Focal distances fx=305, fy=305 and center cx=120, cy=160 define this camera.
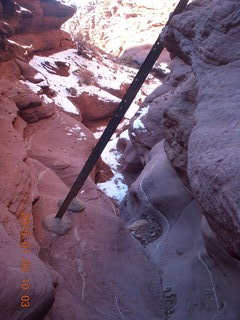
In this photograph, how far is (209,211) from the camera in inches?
92.8

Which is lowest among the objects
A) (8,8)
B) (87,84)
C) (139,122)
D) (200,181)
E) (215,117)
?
(87,84)

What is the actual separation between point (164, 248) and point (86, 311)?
6.77 feet

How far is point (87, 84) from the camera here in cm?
1486

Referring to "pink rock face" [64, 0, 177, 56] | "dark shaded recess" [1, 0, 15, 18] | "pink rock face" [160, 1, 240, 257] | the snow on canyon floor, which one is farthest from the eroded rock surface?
"pink rock face" [64, 0, 177, 56]

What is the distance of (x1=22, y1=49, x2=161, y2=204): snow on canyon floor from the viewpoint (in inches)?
370

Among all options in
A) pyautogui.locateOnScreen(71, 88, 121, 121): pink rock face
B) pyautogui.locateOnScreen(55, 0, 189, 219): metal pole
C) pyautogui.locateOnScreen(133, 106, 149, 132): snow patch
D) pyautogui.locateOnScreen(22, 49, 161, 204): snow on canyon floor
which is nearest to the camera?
pyautogui.locateOnScreen(55, 0, 189, 219): metal pole

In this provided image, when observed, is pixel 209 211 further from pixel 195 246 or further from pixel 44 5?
pixel 44 5

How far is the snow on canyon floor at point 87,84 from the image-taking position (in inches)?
370

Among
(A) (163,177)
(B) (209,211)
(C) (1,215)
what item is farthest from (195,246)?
(C) (1,215)

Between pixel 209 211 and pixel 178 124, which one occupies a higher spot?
pixel 209 211

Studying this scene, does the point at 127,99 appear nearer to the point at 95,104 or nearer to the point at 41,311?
the point at 41,311

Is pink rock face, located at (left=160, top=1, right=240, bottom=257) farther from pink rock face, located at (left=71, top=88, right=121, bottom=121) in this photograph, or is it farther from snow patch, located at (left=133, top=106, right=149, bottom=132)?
pink rock face, located at (left=71, top=88, right=121, bottom=121)

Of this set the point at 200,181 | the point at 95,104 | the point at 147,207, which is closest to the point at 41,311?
the point at 200,181

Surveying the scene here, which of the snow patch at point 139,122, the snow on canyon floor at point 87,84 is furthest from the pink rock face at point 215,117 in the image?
the snow on canyon floor at point 87,84
